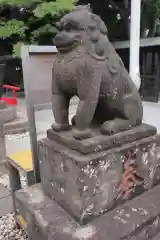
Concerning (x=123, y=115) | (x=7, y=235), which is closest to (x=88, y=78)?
(x=123, y=115)

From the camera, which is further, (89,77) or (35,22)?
(35,22)

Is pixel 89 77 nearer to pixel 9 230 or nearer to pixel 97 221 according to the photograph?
pixel 97 221

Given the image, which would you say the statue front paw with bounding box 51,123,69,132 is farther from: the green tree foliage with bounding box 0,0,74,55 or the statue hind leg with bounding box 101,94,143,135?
the green tree foliage with bounding box 0,0,74,55

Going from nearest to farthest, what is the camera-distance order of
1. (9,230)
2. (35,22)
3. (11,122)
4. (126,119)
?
(126,119) → (9,230) → (11,122) → (35,22)

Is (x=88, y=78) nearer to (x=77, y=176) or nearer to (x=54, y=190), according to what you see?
(x=77, y=176)

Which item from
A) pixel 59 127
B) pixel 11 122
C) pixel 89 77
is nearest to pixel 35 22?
pixel 11 122

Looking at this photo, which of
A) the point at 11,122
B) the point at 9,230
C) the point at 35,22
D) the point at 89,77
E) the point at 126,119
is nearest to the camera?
the point at 89,77

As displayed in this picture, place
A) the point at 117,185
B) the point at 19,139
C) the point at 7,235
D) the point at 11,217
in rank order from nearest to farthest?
the point at 117,185
the point at 7,235
the point at 11,217
the point at 19,139

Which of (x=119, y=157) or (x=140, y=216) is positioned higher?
(x=119, y=157)

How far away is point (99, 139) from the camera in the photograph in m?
0.87

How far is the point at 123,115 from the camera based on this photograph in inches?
37.6

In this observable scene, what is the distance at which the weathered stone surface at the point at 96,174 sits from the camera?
83 cm

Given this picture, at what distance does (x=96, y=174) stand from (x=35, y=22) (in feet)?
12.3

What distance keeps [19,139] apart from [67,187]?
6.85ft
